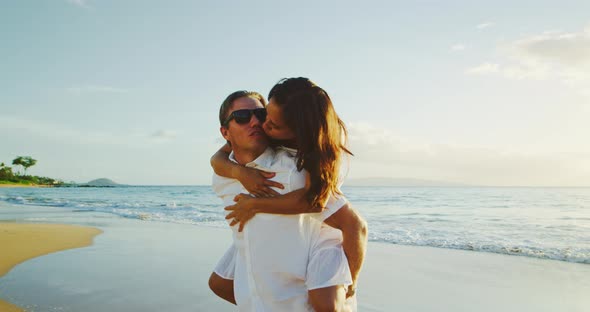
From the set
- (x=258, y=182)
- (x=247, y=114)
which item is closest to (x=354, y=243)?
(x=258, y=182)

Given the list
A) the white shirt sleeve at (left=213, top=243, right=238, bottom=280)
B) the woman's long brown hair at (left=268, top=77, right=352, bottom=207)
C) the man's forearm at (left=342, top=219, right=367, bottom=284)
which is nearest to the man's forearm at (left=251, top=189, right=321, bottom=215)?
the woman's long brown hair at (left=268, top=77, right=352, bottom=207)

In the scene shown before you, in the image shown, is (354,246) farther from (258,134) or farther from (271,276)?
(258,134)

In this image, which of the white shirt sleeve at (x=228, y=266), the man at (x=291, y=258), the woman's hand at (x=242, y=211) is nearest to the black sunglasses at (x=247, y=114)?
the man at (x=291, y=258)

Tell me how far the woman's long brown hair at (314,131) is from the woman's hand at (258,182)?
220 millimetres

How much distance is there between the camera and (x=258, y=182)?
8.10ft

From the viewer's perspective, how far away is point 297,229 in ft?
7.81

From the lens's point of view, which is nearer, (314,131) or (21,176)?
(314,131)

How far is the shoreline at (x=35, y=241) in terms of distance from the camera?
19.9 ft

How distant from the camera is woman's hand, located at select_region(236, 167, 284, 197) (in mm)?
2430

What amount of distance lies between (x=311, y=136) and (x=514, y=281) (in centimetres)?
434

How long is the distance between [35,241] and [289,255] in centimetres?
691

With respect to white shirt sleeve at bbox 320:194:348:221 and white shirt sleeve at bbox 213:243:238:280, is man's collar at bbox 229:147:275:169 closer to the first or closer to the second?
white shirt sleeve at bbox 320:194:348:221

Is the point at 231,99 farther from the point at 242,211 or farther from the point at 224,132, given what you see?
the point at 242,211

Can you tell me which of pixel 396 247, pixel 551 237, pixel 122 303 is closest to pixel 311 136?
A: pixel 122 303
